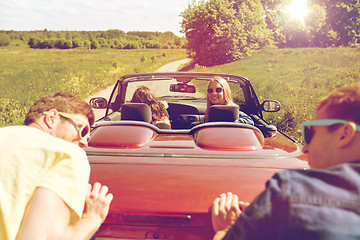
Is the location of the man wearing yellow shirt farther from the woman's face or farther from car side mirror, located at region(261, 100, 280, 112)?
car side mirror, located at region(261, 100, 280, 112)

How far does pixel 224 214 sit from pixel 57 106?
99 cm

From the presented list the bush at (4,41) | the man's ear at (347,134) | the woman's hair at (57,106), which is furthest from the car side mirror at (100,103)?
the bush at (4,41)

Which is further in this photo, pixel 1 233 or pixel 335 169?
pixel 1 233

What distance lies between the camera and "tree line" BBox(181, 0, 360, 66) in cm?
3931

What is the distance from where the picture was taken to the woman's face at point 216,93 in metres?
4.05

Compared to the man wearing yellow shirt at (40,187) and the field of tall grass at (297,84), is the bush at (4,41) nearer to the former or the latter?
the field of tall grass at (297,84)

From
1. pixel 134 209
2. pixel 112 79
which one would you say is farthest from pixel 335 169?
pixel 112 79

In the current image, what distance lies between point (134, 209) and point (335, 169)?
98 cm

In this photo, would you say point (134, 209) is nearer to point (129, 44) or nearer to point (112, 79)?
point (112, 79)

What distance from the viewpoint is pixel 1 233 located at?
133cm

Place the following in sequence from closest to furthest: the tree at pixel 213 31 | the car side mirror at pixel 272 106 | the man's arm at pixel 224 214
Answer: the man's arm at pixel 224 214 → the car side mirror at pixel 272 106 → the tree at pixel 213 31

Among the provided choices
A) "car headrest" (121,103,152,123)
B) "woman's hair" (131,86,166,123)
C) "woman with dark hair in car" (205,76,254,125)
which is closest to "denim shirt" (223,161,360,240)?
"car headrest" (121,103,152,123)

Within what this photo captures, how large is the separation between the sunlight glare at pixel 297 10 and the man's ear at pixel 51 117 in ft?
211

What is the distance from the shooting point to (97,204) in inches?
64.4
